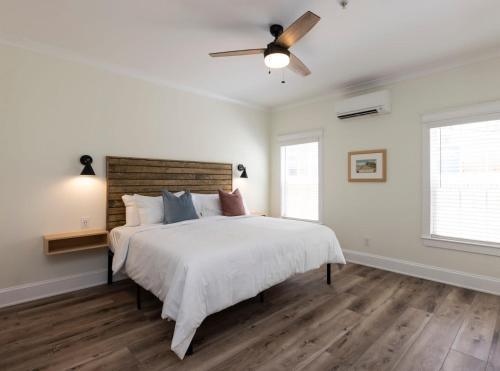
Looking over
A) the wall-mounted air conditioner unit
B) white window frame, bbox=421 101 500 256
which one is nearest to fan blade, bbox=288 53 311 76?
the wall-mounted air conditioner unit

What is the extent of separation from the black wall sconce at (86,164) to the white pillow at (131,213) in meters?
0.51

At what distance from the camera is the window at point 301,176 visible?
4.74m

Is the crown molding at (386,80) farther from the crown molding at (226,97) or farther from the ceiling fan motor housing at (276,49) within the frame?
the ceiling fan motor housing at (276,49)

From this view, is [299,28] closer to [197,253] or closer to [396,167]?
[197,253]

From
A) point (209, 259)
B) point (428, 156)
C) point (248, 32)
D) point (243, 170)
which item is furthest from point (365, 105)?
point (209, 259)

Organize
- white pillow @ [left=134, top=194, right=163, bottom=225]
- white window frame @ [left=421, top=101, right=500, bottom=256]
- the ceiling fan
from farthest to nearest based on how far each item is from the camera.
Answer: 1. white pillow @ [left=134, top=194, right=163, bottom=225]
2. white window frame @ [left=421, top=101, right=500, bottom=256]
3. the ceiling fan

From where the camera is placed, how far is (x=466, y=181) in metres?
3.18

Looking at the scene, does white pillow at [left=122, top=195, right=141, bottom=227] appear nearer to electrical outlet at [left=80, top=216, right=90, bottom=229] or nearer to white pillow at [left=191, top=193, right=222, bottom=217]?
electrical outlet at [left=80, top=216, right=90, bottom=229]

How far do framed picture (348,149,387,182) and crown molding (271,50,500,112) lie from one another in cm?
96

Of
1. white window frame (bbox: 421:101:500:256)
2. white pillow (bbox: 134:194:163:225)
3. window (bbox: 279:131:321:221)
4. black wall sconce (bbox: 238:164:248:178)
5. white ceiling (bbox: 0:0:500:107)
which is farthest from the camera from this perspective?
black wall sconce (bbox: 238:164:248:178)

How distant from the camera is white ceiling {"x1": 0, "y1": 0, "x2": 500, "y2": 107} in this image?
2.26 metres

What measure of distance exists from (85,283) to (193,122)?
104 inches

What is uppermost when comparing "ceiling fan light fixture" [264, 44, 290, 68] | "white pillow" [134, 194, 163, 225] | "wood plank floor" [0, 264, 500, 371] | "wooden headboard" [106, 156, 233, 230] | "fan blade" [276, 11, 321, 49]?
"fan blade" [276, 11, 321, 49]

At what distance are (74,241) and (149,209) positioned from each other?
0.92 m
